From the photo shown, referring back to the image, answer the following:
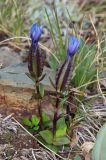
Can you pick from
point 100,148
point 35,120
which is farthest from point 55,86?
point 100,148

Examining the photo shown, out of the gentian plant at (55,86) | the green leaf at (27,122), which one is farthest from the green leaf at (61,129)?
the green leaf at (27,122)

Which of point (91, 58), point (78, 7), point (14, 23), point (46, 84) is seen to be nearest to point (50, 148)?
point (46, 84)

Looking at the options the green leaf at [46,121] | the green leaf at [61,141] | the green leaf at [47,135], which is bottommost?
the green leaf at [61,141]

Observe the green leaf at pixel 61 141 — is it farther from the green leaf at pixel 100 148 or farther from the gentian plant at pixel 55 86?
the green leaf at pixel 100 148

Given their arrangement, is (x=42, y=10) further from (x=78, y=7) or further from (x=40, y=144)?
(x=40, y=144)

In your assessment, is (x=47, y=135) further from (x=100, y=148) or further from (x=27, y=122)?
(x=100, y=148)

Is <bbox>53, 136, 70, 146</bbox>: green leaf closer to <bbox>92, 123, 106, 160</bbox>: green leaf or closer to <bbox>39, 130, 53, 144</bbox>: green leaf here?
<bbox>39, 130, 53, 144</bbox>: green leaf

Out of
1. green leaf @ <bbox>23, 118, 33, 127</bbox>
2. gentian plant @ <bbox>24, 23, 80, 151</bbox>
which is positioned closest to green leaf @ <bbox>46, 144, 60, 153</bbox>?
gentian plant @ <bbox>24, 23, 80, 151</bbox>
